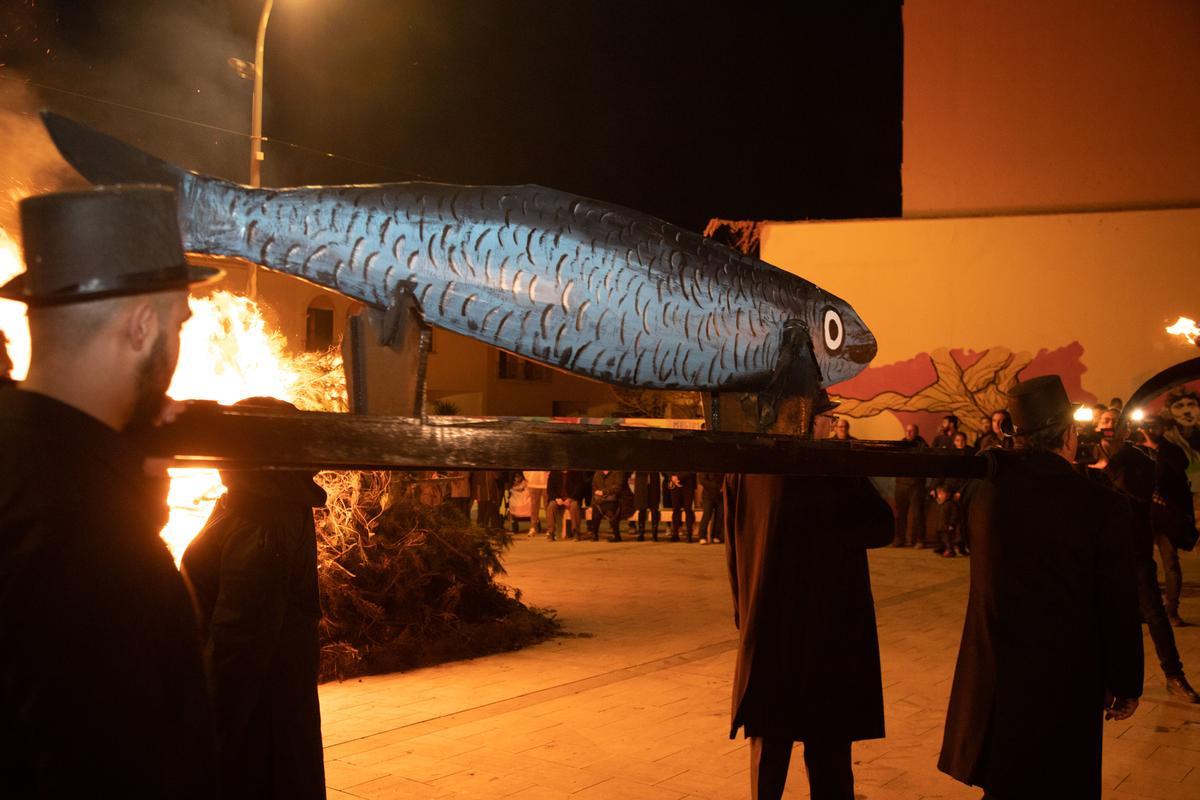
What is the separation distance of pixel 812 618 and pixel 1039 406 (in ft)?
4.00

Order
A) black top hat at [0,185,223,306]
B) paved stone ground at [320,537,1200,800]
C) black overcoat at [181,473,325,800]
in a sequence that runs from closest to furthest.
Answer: black top hat at [0,185,223,306], black overcoat at [181,473,325,800], paved stone ground at [320,537,1200,800]

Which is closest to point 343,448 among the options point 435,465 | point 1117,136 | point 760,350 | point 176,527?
point 435,465

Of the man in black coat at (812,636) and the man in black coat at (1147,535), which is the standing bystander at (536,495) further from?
the man in black coat at (812,636)

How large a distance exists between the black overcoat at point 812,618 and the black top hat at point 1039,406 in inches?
27.2

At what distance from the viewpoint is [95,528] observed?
1.50 m

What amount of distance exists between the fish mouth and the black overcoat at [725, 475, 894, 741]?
0.82m

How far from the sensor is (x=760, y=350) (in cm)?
296

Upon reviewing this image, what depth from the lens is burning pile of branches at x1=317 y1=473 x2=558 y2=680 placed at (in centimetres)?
784

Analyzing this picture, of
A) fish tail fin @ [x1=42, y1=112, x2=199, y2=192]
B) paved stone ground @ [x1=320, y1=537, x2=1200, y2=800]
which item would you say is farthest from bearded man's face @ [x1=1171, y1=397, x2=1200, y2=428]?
fish tail fin @ [x1=42, y1=112, x2=199, y2=192]

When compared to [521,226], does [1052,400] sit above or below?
below

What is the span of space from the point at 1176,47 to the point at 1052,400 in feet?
60.6

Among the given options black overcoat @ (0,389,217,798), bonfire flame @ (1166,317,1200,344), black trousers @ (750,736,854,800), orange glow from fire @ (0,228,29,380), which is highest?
bonfire flame @ (1166,317,1200,344)

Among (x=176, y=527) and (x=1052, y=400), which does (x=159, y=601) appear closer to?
(x=1052, y=400)

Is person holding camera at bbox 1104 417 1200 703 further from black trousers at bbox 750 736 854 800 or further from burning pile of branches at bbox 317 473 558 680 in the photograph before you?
burning pile of branches at bbox 317 473 558 680
